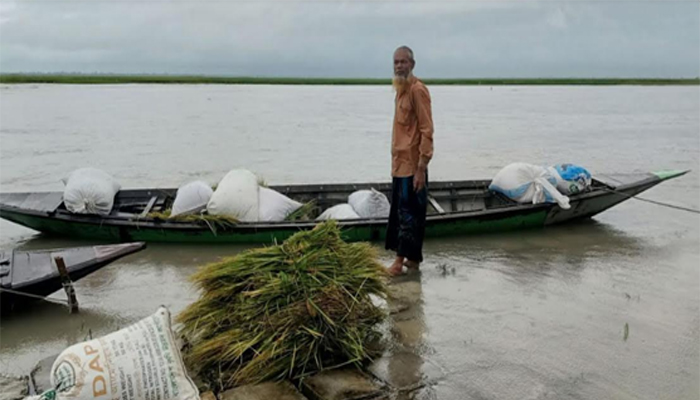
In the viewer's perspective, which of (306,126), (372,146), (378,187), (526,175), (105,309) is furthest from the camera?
(306,126)

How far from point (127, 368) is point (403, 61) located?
325 cm

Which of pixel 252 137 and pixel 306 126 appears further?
pixel 306 126

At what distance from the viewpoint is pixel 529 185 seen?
25.8 feet

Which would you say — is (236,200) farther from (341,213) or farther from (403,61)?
(403,61)

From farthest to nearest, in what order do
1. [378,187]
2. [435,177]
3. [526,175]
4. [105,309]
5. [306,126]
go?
[306,126], [435,177], [378,187], [526,175], [105,309]

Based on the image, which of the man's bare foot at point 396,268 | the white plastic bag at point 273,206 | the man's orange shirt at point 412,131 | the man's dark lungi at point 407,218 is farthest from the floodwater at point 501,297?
the man's orange shirt at point 412,131

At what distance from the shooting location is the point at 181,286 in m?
6.02

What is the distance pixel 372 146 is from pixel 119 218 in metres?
12.7

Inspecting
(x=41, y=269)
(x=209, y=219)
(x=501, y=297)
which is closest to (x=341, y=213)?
(x=209, y=219)

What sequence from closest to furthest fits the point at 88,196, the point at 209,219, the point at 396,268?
1. the point at 396,268
2. the point at 209,219
3. the point at 88,196

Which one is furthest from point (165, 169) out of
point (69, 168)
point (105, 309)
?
point (105, 309)

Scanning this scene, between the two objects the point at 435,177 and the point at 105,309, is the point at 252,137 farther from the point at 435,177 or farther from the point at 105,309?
the point at 105,309

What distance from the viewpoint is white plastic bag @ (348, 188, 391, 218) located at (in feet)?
24.1

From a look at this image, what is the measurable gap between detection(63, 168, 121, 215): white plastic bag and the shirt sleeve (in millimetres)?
4070
